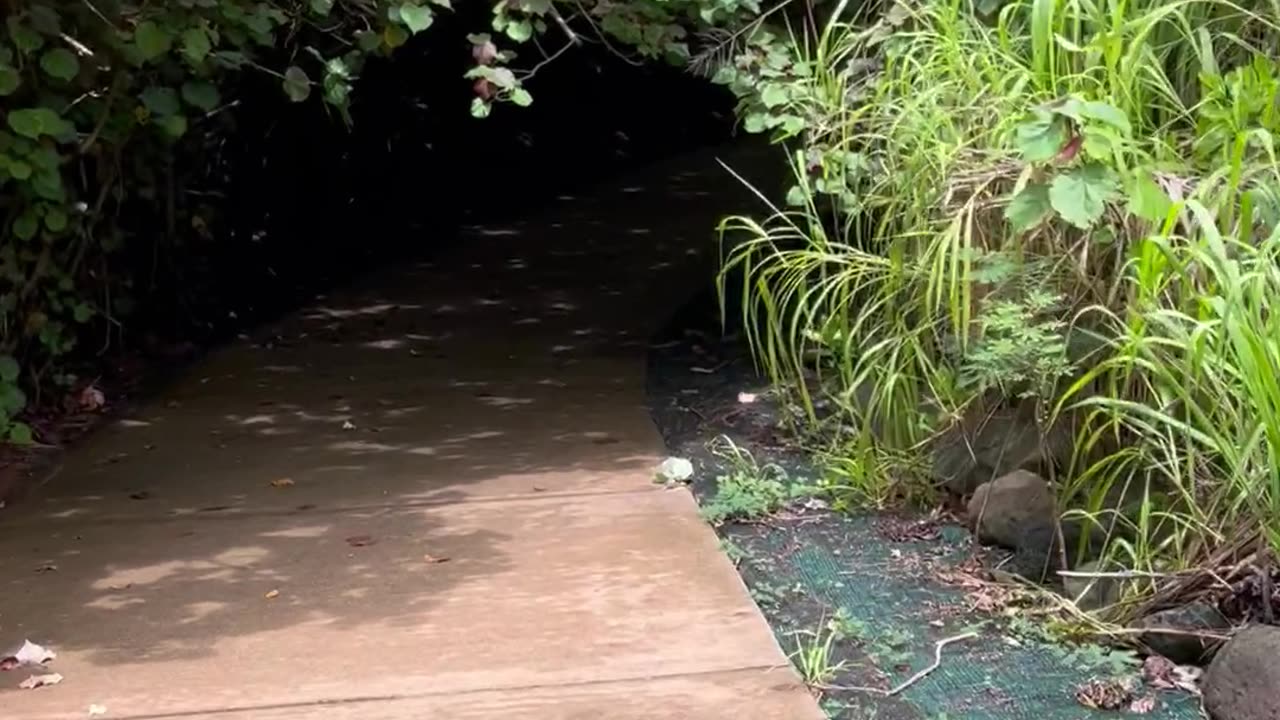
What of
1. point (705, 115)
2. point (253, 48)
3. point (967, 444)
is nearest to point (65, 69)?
point (253, 48)

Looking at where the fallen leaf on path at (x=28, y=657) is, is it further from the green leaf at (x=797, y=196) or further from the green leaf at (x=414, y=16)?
the green leaf at (x=797, y=196)

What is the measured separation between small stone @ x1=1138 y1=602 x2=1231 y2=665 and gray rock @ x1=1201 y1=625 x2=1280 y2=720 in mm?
154

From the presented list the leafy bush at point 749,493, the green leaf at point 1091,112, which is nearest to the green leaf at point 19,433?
the leafy bush at point 749,493

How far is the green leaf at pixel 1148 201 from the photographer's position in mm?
3432

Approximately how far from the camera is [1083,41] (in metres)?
4.15

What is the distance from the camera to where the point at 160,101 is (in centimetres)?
487

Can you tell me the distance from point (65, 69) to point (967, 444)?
298 cm

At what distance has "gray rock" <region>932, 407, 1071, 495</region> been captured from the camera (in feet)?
13.0

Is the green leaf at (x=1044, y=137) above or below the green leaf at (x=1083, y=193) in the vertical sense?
above

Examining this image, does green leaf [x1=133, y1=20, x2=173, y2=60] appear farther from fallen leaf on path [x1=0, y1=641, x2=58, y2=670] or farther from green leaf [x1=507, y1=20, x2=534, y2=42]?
fallen leaf on path [x1=0, y1=641, x2=58, y2=670]

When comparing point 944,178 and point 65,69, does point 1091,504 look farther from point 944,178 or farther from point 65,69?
point 65,69

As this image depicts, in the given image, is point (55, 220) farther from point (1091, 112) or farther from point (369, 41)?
point (1091, 112)

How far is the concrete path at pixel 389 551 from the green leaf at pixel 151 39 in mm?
1427

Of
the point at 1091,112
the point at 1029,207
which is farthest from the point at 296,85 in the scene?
the point at 1091,112
